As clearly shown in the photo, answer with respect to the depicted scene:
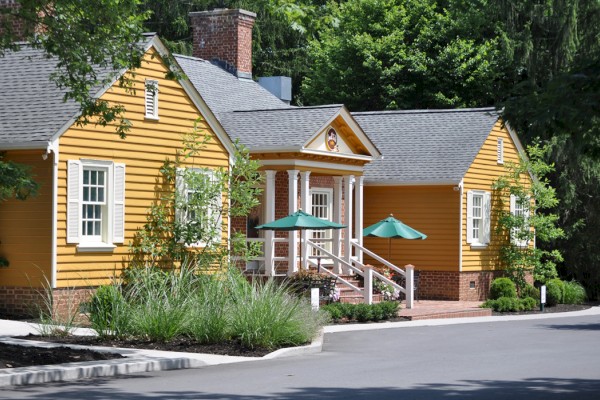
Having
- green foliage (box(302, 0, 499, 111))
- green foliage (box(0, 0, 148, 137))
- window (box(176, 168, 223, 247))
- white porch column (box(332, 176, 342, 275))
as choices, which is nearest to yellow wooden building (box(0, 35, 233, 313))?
window (box(176, 168, 223, 247))

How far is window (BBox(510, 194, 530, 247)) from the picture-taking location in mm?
37281

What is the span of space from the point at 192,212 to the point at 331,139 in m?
5.73

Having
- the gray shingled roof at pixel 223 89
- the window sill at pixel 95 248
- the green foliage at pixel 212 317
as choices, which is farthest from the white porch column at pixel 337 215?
the green foliage at pixel 212 317

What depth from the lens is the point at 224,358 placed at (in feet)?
59.9

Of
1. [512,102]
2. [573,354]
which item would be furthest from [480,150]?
[512,102]

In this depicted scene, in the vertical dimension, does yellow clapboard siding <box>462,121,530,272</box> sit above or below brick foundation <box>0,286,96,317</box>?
above

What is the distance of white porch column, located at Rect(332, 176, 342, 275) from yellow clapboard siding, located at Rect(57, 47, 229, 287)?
5.55 m

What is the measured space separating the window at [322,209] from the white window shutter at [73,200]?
11291 millimetres

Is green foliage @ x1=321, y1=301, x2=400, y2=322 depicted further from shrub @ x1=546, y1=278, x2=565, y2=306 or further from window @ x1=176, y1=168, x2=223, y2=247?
shrub @ x1=546, y1=278, x2=565, y2=306

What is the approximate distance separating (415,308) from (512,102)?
18.6 meters

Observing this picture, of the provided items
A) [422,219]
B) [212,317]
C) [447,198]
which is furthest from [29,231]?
[447,198]

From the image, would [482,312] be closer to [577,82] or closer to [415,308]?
[415,308]

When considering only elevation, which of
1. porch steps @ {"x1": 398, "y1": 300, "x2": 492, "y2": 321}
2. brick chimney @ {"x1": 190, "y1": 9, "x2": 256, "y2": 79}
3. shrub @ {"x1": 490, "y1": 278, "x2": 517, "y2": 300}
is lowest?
porch steps @ {"x1": 398, "y1": 300, "x2": 492, "y2": 321}

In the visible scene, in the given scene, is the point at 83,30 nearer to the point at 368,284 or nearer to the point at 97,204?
the point at 97,204
